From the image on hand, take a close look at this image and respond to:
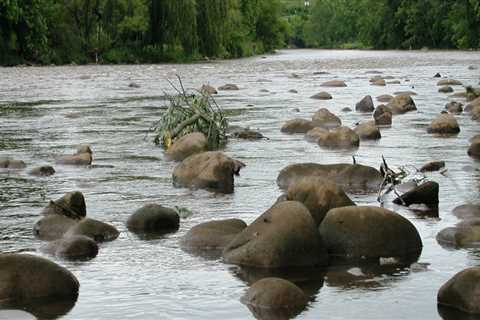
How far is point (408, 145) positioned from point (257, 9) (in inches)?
3120

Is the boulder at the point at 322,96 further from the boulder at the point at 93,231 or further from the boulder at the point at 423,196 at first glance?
the boulder at the point at 93,231

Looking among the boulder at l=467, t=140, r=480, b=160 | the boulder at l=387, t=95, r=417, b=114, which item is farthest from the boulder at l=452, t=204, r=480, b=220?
the boulder at l=387, t=95, r=417, b=114

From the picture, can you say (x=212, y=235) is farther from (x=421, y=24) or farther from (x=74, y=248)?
(x=421, y=24)

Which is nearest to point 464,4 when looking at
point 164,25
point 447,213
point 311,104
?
point 164,25

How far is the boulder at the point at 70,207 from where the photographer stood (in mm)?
8945

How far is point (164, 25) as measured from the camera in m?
52.6

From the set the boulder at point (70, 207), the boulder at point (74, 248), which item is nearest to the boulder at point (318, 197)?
the boulder at point (74, 248)

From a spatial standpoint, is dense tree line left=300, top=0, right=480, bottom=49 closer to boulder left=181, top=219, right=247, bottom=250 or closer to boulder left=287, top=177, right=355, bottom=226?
boulder left=287, top=177, right=355, bottom=226

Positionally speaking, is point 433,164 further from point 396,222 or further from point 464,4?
point 464,4

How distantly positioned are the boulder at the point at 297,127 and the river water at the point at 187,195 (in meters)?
0.22

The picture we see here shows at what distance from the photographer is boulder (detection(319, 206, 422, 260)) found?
7320mm

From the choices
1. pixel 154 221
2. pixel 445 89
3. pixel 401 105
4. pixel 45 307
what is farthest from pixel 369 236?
pixel 445 89

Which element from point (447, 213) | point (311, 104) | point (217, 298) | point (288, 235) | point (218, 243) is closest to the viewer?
point (217, 298)

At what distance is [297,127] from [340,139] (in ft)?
7.90
